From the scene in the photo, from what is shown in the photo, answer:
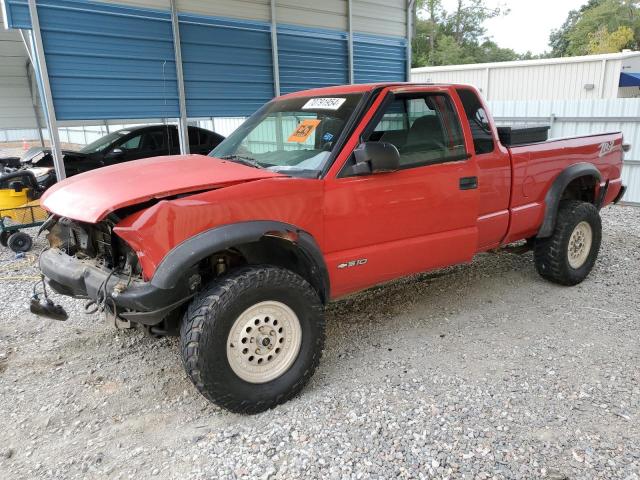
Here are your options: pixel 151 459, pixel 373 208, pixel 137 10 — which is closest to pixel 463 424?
pixel 373 208

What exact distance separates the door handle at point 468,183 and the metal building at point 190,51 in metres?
5.05

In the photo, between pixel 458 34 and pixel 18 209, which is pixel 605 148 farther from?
pixel 458 34

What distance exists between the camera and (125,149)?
10.2 metres

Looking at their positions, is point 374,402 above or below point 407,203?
below

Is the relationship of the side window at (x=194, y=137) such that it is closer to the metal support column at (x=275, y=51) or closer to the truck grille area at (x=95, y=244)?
the metal support column at (x=275, y=51)

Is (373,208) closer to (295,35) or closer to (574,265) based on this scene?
Answer: (574,265)

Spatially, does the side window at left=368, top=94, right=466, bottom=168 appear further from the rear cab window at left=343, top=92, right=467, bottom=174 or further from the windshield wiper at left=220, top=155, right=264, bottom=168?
the windshield wiper at left=220, top=155, right=264, bottom=168

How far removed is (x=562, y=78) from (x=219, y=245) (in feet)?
68.5

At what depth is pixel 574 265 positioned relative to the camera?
5371mm

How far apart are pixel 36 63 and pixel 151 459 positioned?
5.49 meters

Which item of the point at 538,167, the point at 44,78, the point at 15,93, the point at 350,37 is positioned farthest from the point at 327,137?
the point at 15,93

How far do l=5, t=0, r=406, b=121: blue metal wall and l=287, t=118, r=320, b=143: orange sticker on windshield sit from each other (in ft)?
13.6

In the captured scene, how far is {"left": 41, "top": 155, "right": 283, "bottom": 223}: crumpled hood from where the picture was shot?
287 centimetres

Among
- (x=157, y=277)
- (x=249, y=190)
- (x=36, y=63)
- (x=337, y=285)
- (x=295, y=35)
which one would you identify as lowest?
(x=337, y=285)
